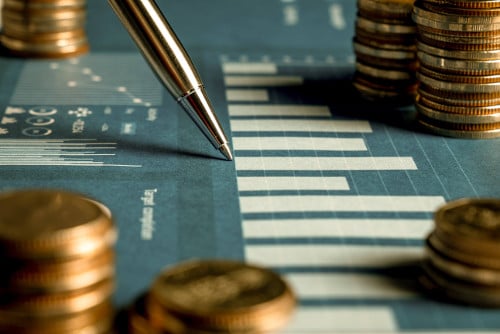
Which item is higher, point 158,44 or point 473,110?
point 158,44

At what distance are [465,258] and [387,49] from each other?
0.75 m

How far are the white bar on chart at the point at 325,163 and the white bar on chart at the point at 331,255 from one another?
269 mm

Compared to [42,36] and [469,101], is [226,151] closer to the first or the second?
[469,101]

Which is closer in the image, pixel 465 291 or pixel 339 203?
pixel 465 291

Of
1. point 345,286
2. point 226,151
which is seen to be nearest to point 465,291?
point 345,286

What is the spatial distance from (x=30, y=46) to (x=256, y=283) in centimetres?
115

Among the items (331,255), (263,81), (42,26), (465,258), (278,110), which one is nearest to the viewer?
(465,258)

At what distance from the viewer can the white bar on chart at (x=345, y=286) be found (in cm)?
108

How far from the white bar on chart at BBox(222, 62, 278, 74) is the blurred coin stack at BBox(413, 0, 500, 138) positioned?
394mm

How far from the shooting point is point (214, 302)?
95cm

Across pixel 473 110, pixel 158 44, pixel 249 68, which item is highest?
pixel 158 44

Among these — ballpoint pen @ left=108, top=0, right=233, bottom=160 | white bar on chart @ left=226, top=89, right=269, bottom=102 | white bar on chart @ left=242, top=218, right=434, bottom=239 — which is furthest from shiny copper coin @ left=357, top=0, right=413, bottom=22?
white bar on chart @ left=242, top=218, right=434, bottom=239

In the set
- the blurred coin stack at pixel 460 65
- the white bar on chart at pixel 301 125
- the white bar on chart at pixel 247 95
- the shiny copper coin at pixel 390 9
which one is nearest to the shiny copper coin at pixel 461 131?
the blurred coin stack at pixel 460 65

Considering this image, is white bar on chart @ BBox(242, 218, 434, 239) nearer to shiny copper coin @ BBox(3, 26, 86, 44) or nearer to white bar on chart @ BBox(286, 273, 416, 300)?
white bar on chart @ BBox(286, 273, 416, 300)
